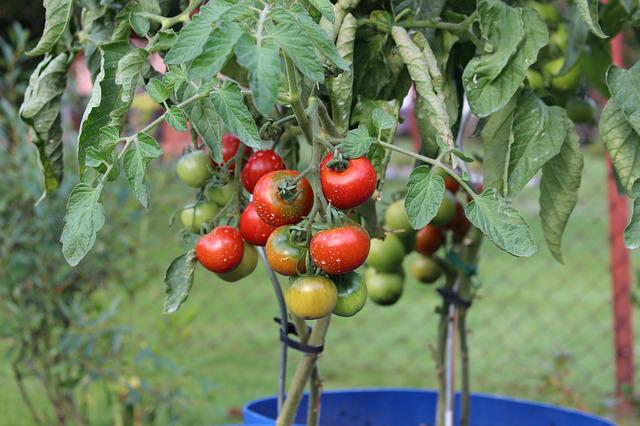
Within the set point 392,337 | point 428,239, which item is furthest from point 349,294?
point 392,337

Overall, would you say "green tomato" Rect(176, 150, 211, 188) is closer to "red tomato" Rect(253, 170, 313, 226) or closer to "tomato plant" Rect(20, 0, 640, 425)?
"tomato plant" Rect(20, 0, 640, 425)

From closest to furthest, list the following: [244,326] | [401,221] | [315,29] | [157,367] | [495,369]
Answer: [315,29] < [401,221] < [157,367] < [495,369] < [244,326]

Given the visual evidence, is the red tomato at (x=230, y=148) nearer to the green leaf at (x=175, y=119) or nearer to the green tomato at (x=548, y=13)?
the green leaf at (x=175, y=119)

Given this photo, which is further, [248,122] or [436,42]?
[436,42]

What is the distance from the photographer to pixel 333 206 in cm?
72

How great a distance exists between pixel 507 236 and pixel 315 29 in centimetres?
23

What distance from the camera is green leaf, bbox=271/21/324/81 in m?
0.59

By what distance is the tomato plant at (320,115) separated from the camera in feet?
2.12

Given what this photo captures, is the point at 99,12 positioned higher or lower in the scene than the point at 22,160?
higher

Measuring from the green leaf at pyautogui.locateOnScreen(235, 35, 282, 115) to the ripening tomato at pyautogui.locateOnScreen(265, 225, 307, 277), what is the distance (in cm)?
19

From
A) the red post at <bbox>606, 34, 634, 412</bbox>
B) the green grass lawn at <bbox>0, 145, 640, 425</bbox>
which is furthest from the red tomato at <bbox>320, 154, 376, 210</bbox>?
the red post at <bbox>606, 34, 634, 412</bbox>

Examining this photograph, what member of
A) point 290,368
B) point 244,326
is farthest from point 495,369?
point 244,326

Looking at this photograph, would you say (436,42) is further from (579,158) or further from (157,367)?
(157,367)

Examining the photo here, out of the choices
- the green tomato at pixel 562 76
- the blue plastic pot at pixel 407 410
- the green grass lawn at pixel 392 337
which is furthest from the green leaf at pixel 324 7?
the green grass lawn at pixel 392 337
